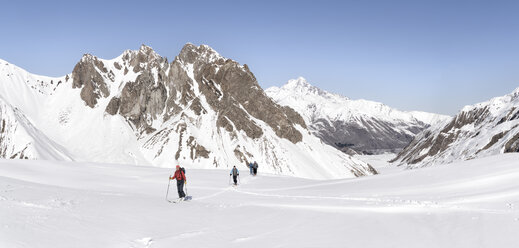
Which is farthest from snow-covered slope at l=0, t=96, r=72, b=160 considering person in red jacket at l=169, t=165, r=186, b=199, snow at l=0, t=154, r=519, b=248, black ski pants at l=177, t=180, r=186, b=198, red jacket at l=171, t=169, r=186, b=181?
snow at l=0, t=154, r=519, b=248

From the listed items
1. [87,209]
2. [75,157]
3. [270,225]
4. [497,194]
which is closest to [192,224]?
[270,225]

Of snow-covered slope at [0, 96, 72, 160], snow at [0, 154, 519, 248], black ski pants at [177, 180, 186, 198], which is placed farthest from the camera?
snow-covered slope at [0, 96, 72, 160]

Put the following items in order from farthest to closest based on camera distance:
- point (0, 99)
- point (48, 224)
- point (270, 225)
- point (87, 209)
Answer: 1. point (0, 99)
2. point (87, 209)
3. point (270, 225)
4. point (48, 224)

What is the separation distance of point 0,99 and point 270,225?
200 metres

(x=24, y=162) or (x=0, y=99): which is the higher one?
(x=0, y=99)

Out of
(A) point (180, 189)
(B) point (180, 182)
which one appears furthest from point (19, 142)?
(A) point (180, 189)

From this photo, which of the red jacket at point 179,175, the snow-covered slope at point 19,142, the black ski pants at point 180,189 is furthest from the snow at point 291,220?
the snow-covered slope at point 19,142

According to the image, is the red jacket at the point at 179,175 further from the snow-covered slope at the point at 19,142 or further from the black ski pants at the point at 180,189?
the snow-covered slope at the point at 19,142

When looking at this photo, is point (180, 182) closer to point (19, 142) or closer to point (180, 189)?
point (180, 189)

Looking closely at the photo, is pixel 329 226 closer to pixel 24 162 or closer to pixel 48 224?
pixel 48 224

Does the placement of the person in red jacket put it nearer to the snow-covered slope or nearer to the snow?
the snow

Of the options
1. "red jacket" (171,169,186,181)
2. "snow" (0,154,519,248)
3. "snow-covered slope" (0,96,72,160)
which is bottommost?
"snow" (0,154,519,248)

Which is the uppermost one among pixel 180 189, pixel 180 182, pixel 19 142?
pixel 19 142

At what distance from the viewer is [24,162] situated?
111 feet
